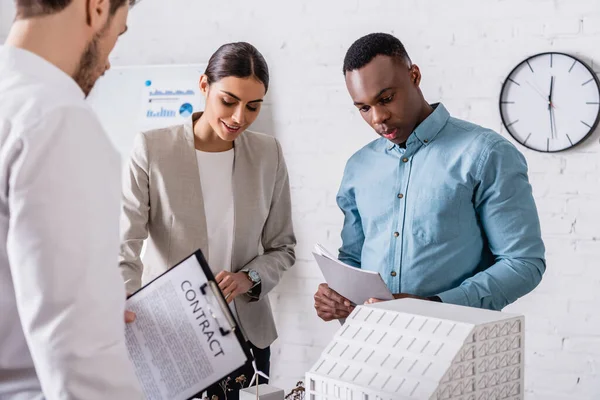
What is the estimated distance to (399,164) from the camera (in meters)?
1.78

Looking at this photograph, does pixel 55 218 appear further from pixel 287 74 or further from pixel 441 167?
pixel 287 74

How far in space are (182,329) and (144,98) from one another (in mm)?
2180

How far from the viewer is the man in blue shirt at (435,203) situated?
1589 mm

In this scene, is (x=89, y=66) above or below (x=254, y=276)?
above

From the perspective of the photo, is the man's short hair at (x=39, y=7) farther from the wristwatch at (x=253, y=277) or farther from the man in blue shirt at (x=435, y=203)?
the wristwatch at (x=253, y=277)

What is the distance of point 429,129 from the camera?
1736mm

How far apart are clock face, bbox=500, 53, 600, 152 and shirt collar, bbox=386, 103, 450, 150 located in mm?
953

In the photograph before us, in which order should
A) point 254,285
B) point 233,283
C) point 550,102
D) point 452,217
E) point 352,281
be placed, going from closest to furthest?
point 352,281 < point 452,217 < point 233,283 < point 254,285 < point 550,102

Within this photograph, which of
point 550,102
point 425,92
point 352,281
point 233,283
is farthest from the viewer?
point 425,92

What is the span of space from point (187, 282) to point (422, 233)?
71cm

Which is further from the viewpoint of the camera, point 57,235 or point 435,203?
point 435,203

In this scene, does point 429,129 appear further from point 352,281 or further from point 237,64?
point 237,64

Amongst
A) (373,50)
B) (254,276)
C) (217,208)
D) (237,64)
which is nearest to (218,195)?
(217,208)

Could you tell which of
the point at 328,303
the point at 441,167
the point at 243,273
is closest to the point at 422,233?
the point at 441,167
